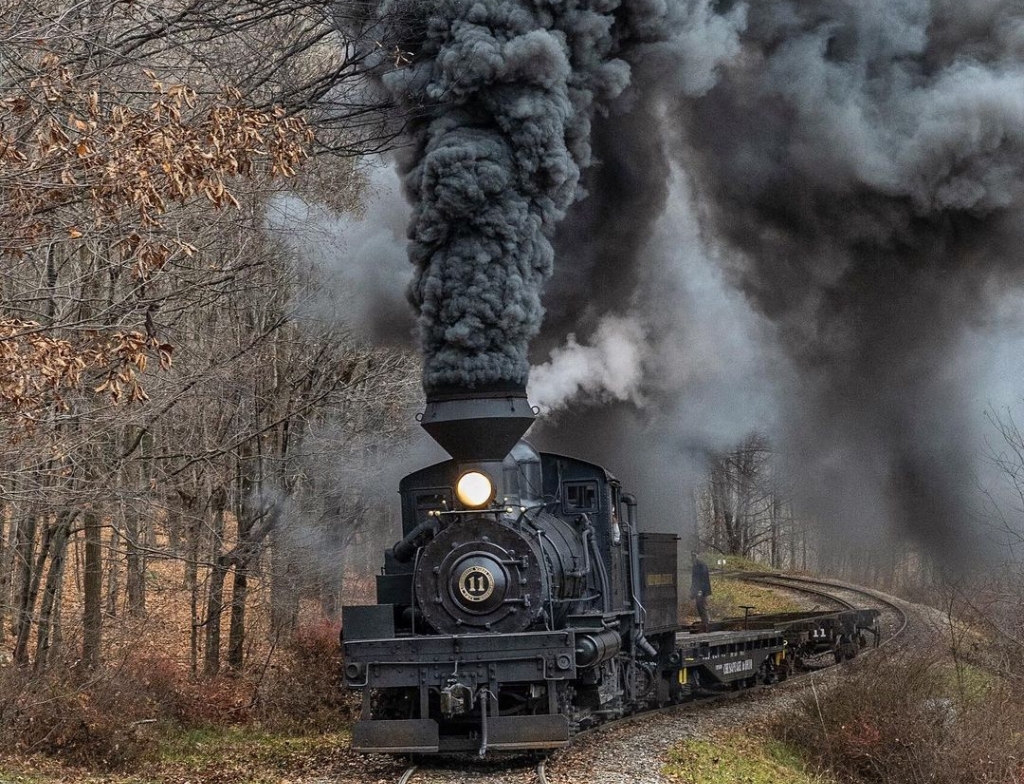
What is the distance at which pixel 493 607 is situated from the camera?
916cm

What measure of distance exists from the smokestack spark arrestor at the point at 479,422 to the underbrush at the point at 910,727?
4.30 metres

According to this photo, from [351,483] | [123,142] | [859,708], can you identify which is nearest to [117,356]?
[123,142]

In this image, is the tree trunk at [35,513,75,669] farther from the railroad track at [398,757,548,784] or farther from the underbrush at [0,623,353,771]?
the railroad track at [398,757,548,784]

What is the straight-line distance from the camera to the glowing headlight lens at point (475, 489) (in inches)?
362

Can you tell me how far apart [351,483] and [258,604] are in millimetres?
2268

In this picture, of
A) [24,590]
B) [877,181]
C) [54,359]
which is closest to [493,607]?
[54,359]

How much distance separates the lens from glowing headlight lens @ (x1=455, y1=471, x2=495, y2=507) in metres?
9.19

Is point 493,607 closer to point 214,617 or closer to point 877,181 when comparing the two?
point 877,181

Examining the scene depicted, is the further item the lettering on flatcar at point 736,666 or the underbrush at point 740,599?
the underbrush at point 740,599

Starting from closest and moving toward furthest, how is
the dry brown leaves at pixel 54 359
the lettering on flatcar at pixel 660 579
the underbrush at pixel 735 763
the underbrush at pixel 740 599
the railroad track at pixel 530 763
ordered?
the dry brown leaves at pixel 54 359
the railroad track at pixel 530 763
the underbrush at pixel 735 763
the lettering on flatcar at pixel 660 579
the underbrush at pixel 740 599

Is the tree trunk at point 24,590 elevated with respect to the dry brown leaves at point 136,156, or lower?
lower

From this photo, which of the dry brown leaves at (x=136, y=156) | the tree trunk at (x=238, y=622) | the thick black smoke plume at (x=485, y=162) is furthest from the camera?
the tree trunk at (x=238, y=622)

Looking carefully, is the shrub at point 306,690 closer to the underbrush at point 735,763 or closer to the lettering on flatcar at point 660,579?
the lettering on flatcar at point 660,579

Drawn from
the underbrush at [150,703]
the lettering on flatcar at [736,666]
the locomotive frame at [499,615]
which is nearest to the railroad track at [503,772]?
the locomotive frame at [499,615]
